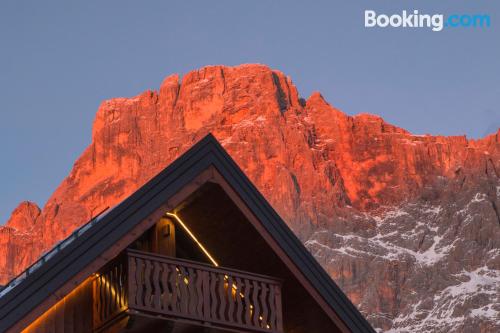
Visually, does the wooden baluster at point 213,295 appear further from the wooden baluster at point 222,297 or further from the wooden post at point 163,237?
the wooden post at point 163,237

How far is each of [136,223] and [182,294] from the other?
1.26 metres

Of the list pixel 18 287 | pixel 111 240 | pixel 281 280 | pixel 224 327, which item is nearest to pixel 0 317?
pixel 18 287

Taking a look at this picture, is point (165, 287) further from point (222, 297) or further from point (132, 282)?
point (222, 297)

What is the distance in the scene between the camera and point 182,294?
17188 millimetres

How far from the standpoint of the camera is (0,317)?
15.1 m

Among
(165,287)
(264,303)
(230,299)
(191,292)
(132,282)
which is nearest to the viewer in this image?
(132,282)

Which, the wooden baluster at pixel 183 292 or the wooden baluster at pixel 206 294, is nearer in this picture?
the wooden baluster at pixel 183 292

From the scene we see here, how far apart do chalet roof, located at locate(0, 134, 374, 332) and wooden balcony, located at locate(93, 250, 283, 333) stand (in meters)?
0.61

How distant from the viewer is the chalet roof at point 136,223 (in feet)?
51.2

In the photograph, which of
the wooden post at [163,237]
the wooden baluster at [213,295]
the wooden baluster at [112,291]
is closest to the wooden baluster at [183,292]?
the wooden baluster at [213,295]

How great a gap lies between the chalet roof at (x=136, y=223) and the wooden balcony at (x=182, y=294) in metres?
0.61

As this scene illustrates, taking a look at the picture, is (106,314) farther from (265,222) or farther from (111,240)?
(265,222)

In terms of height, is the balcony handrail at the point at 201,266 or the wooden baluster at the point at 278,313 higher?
the balcony handrail at the point at 201,266

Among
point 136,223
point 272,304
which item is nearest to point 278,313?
point 272,304
